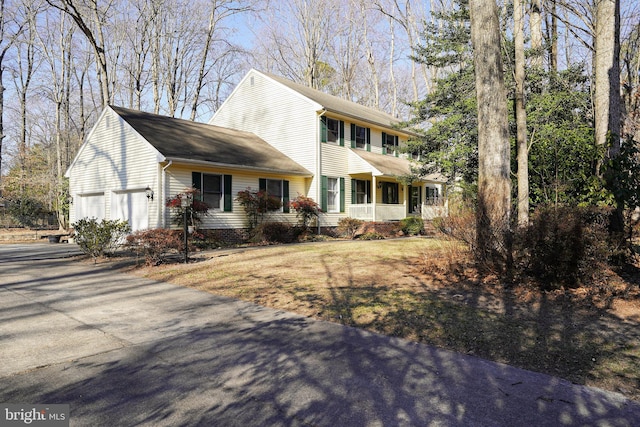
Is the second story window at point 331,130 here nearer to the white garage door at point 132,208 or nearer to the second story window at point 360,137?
the second story window at point 360,137

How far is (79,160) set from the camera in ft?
61.7

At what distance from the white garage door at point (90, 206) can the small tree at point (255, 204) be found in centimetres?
639

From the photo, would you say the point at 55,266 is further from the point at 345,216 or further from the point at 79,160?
the point at 345,216

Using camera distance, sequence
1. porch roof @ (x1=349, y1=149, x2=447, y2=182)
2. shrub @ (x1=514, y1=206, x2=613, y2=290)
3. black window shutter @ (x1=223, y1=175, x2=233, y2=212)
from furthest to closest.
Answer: porch roof @ (x1=349, y1=149, x2=447, y2=182) → black window shutter @ (x1=223, y1=175, x2=233, y2=212) → shrub @ (x1=514, y1=206, x2=613, y2=290)

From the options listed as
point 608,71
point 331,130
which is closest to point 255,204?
point 331,130

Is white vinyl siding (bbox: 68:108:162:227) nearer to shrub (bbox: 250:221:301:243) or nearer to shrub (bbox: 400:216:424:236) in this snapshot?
shrub (bbox: 250:221:301:243)

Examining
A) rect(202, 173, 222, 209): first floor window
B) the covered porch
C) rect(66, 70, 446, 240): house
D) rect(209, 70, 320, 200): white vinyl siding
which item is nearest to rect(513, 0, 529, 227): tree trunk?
rect(66, 70, 446, 240): house

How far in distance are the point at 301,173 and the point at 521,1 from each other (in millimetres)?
10650

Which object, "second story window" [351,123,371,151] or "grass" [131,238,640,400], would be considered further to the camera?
"second story window" [351,123,371,151]

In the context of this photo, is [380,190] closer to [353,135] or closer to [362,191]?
[362,191]

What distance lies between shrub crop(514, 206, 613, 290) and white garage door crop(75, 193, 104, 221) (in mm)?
16780

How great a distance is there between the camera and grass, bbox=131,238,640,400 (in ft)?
13.1

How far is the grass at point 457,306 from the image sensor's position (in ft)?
13.1

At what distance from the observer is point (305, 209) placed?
18.2m
